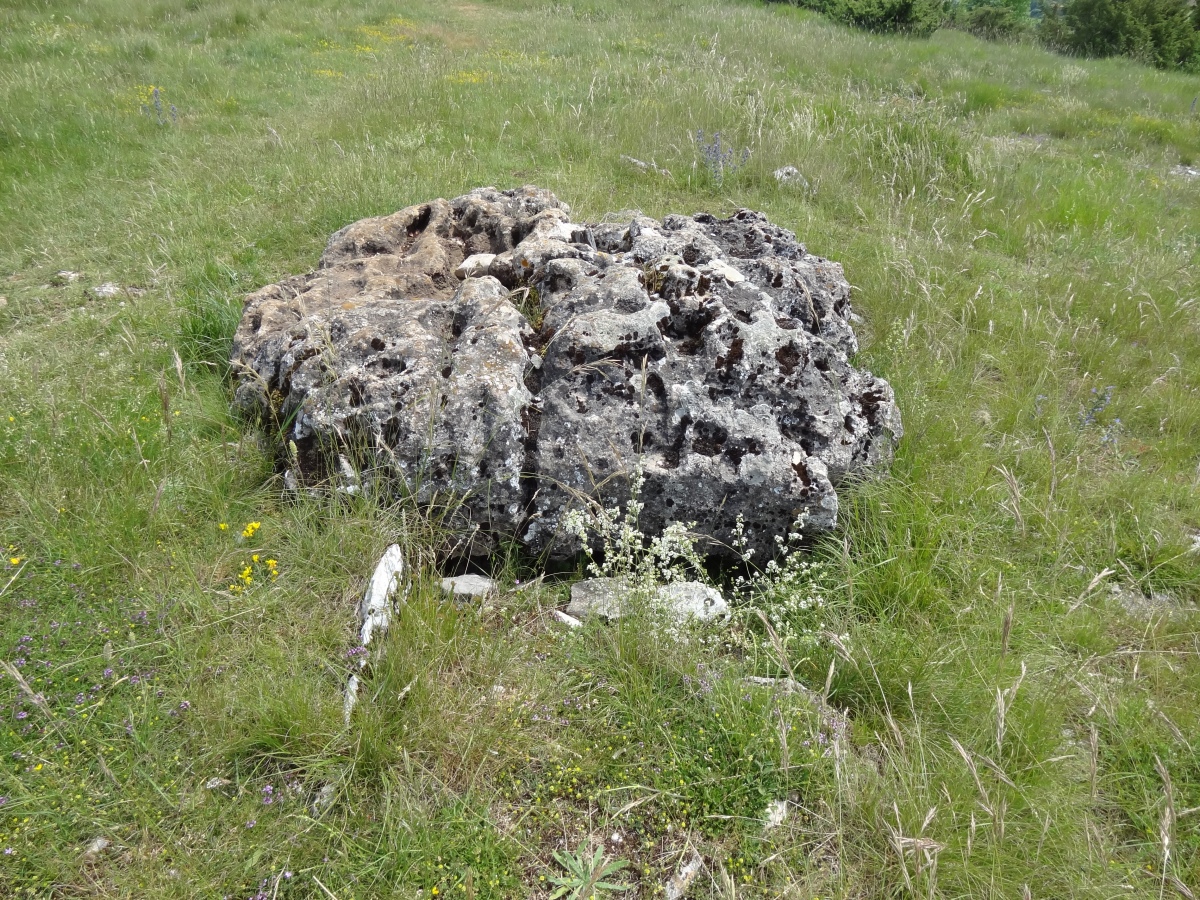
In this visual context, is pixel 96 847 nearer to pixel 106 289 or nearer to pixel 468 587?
pixel 468 587

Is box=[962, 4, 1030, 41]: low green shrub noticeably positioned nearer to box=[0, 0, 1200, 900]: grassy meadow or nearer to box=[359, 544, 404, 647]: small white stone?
box=[0, 0, 1200, 900]: grassy meadow

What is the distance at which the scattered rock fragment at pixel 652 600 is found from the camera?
8.79 ft

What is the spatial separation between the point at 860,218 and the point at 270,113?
7890 mm

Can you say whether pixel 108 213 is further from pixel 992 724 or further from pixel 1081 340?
pixel 1081 340

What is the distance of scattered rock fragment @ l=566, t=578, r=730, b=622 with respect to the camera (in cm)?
268

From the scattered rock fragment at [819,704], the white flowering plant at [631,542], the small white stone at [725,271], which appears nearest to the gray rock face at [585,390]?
the small white stone at [725,271]

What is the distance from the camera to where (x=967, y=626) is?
2844 mm

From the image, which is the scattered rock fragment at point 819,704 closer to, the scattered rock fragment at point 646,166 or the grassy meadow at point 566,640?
the grassy meadow at point 566,640

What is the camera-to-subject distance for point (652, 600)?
8.77ft

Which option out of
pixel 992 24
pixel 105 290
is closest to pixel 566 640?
pixel 105 290

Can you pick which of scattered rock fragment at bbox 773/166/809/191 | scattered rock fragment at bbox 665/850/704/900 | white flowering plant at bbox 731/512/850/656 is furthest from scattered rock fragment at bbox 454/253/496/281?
scattered rock fragment at bbox 773/166/809/191

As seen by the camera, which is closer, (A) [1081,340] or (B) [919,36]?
(A) [1081,340]

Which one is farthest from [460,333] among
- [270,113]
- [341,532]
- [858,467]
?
[270,113]

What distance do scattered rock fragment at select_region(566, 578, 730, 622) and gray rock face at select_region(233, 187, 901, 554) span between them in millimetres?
233
